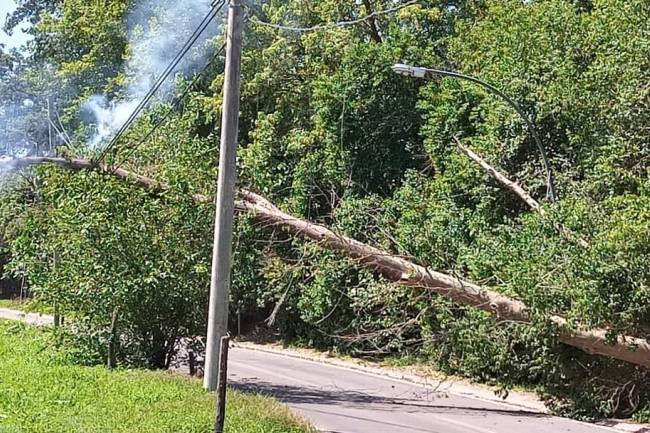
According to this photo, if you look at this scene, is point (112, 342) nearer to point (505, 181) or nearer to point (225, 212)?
point (225, 212)

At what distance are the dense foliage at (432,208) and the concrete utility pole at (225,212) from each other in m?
3.93

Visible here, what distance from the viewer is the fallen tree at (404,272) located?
13.8 metres

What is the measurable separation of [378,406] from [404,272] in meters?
2.71

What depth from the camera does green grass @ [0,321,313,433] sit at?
10125mm

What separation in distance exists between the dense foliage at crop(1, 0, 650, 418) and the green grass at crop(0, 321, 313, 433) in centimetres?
206

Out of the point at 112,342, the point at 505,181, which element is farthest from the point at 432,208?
the point at 112,342

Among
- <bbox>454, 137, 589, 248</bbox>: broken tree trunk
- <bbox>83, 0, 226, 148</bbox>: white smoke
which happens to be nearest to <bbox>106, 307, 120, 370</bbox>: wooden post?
<bbox>454, 137, 589, 248</bbox>: broken tree trunk

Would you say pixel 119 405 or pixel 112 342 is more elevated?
pixel 112 342

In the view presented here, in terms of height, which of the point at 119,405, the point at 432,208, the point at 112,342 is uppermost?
the point at 432,208

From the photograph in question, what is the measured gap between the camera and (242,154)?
88.9ft

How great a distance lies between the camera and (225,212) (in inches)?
471

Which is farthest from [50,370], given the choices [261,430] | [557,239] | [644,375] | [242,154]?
[242,154]

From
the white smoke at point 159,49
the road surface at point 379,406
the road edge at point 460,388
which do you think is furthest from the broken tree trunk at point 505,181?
the white smoke at point 159,49

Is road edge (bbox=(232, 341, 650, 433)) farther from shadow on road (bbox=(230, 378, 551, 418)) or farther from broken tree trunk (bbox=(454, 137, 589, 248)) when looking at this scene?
broken tree trunk (bbox=(454, 137, 589, 248))
